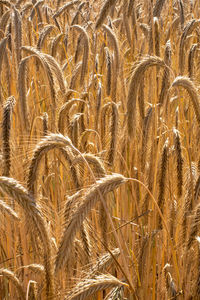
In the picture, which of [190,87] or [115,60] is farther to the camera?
[115,60]

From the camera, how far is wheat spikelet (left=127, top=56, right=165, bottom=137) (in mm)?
1401

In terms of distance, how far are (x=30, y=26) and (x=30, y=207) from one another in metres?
2.11

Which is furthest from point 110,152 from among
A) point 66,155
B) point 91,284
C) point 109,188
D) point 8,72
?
point 8,72

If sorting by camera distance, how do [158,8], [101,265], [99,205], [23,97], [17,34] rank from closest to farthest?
[101,265] → [99,205] → [23,97] → [158,8] → [17,34]

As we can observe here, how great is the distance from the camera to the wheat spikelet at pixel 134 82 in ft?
4.60

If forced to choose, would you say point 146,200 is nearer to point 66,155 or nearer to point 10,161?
point 66,155

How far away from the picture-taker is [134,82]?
55.9 inches

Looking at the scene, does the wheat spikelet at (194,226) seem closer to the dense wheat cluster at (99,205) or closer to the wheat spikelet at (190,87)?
the dense wheat cluster at (99,205)

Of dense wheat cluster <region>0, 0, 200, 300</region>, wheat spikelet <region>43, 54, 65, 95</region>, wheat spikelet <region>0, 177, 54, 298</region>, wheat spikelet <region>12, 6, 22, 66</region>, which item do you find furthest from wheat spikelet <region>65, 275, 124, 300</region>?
wheat spikelet <region>12, 6, 22, 66</region>

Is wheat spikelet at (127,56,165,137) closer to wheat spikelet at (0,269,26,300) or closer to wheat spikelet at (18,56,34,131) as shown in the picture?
wheat spikelet at (18,56,34,131)

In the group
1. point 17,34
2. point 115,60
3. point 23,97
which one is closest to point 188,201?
point 23,97

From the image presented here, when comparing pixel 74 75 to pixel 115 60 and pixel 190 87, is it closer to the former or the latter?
pixel 115 60

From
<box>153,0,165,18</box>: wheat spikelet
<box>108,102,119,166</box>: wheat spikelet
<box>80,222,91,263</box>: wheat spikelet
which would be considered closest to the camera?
<box>80,222,91,263</box>: wheat spikelet

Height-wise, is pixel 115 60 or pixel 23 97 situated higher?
pixel 115 60
